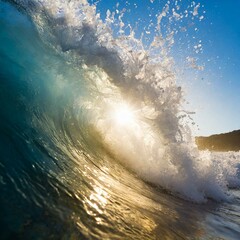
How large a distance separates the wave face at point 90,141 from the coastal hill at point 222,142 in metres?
24.7

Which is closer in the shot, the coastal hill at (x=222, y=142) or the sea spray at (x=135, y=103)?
the sea spray at (x=135, y=103)

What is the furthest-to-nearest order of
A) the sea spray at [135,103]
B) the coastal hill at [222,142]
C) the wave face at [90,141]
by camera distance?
the coastal hill at [222,142] < the sea spray at [135,103] < the wave face at [90,141]

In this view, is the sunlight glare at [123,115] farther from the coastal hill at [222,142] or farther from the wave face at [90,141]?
the coastal hill at [222,142]

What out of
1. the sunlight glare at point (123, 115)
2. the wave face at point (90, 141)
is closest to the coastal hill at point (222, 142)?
the wave face at point (90, 141)

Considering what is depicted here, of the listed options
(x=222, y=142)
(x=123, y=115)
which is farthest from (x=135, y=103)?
(x=222, y=142)

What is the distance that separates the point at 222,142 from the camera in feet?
124

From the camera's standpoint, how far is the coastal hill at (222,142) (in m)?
35.4

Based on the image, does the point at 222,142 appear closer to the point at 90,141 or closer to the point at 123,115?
the point at 123,115

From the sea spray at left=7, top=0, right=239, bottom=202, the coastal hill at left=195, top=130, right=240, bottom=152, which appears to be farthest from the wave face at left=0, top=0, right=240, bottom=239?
the coastal hill at left=195, top=130, right=240, bottom=152

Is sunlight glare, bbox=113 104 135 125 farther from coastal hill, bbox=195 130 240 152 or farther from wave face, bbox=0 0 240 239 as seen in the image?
coastal hill, bbox=195 130 240 152

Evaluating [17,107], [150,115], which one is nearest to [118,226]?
[17,107]

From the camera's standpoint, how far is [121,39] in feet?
27.1

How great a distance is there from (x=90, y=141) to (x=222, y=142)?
33147 mm

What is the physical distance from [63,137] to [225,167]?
8570mm
